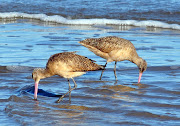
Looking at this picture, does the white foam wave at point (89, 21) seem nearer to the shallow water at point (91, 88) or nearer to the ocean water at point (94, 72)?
the ocean water at point (94, 72)

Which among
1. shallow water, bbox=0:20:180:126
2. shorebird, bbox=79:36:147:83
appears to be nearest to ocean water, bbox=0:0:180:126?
shallow water, bbox=0:20:180:126

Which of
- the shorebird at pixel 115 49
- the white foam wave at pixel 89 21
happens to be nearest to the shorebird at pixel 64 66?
the shorebird at pixel 115 49

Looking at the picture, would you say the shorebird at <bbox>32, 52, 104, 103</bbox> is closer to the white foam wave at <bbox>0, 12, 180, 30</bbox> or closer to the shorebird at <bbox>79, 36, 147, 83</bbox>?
the shorebird at <bbox>79, 36, 147, 83</bbox>

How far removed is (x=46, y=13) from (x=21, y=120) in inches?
522

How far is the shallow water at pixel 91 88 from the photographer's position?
6215 millimetres

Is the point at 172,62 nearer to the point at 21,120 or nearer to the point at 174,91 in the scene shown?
the point at 174,91

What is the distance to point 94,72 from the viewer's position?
9742mm

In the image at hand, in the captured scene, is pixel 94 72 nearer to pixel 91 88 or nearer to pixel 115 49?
pixel 115 49

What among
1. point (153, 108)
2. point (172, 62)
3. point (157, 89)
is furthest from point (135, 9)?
point (153, 108)

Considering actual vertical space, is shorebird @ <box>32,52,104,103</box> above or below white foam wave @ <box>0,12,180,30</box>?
below

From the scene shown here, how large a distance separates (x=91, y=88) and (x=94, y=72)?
1.76 m

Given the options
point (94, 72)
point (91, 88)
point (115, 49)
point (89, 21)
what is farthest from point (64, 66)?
point (89, 21)

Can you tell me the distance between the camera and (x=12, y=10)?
64.4ft

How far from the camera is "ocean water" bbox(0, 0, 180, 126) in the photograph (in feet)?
20.8
